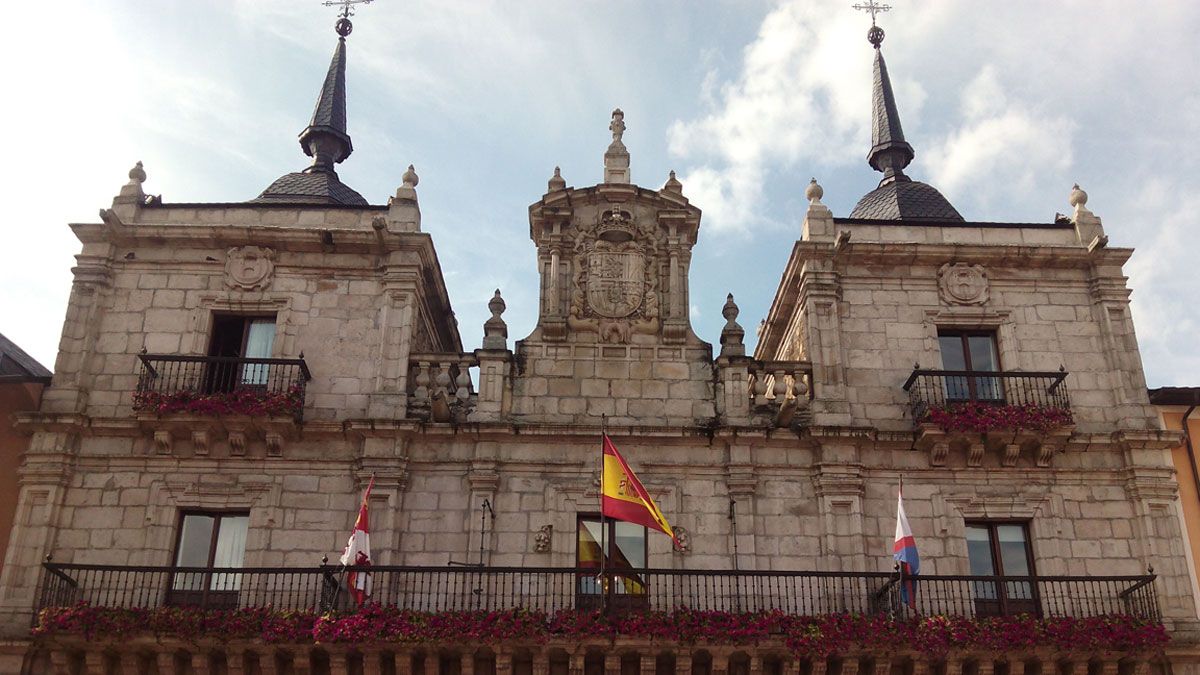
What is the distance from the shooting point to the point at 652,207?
19031 millimetres

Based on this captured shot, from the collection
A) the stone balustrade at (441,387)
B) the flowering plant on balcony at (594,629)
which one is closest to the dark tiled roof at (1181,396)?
the flowering plant on balcony at (594,629)

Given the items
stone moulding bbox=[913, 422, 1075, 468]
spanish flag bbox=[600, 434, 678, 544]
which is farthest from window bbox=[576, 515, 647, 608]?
stone moulding bbox=[913, 422, 1075, 468]

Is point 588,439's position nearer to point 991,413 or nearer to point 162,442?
point 991,413

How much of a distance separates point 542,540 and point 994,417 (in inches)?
272

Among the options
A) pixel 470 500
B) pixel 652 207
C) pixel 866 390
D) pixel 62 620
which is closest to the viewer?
pixel 62 620

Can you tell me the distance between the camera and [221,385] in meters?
17.2

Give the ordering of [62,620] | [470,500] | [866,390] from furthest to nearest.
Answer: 1. [866,390]
2. [470,500]
3. [62,620]

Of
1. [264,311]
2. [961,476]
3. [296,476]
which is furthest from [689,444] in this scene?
[264,311]

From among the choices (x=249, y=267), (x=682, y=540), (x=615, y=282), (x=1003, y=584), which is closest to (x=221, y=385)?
(x=249, y=267)

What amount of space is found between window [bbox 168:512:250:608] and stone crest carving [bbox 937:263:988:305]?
455 inches

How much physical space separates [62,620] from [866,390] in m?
12.0

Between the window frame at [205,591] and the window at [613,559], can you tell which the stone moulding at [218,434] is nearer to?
the window frame at [205,591]

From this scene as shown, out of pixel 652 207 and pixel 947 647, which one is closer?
pixel 947 647

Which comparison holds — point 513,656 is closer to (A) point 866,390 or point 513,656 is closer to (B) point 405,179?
(A) point 866,390
